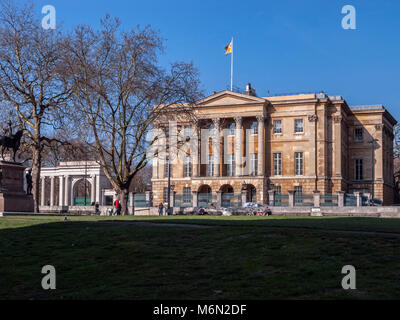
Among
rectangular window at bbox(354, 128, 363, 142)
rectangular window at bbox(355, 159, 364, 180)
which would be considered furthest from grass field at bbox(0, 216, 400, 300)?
rectangular window at bbox(354, 128, 363, 142)

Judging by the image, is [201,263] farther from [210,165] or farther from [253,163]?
[210,165]

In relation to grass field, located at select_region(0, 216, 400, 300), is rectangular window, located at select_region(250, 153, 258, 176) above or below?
above

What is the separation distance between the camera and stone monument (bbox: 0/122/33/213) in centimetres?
3150

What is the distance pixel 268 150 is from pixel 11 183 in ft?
169

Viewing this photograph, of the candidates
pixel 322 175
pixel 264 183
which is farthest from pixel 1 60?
pixel 322 175

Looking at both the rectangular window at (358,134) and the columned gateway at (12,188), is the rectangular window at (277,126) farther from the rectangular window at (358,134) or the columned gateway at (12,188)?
the columned gateway at (12,188)

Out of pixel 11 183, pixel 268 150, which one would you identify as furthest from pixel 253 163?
pixel 11 183

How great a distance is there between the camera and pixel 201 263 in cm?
1301

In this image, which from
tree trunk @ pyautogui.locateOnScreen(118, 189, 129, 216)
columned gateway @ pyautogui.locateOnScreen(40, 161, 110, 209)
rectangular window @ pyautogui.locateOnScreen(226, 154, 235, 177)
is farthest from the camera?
columned gateway @ pyautogui.locateOnScreen(40, 161, 110, 209)

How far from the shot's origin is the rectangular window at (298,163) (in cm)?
7719

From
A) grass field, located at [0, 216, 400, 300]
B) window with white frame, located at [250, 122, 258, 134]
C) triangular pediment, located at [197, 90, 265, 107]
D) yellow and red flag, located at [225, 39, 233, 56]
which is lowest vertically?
grass field, located at [0, 216, 400, 300]

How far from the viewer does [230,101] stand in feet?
259

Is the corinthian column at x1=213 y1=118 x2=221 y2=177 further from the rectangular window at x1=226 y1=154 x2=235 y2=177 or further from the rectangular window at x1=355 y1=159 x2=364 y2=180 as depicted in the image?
Answer: the rectangular window at x1=355 y1=159 x2=364 y2=180

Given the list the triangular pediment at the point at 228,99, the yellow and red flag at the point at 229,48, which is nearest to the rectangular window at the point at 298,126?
the triangular pediment at the point at 228,99
